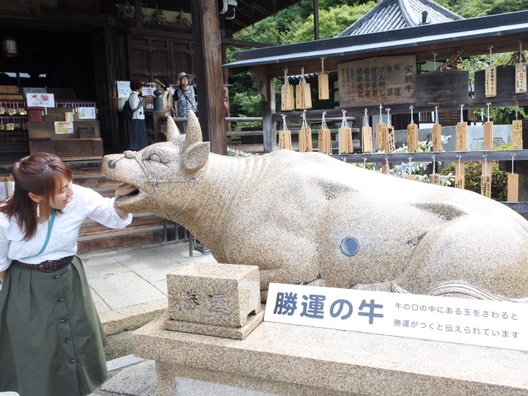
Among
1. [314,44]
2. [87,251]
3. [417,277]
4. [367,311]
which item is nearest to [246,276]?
[367,311]

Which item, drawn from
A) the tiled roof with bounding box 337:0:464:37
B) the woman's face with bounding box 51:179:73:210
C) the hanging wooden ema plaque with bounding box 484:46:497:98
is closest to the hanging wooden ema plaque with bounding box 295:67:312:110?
the hanging wooden ema plaque with bounding box 484:46:497:98

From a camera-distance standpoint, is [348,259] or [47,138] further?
[47,138]

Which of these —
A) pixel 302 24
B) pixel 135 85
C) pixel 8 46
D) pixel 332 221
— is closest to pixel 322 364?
pixel 332 221

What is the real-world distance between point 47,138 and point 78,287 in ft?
27.6

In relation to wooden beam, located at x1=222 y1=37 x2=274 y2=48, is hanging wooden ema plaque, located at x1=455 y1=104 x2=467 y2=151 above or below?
below

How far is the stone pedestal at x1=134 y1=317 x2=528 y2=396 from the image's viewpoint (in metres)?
2.21

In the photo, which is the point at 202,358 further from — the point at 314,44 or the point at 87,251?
the point at 87,251

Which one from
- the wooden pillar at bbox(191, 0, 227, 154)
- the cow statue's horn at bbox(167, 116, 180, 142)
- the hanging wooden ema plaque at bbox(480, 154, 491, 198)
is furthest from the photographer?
the wooden pillar at bbox(191, 0, 227, 154)

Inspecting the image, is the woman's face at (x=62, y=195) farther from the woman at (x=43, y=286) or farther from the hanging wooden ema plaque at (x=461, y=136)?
the hanging wooden ema plaque at (x=461, y=136)

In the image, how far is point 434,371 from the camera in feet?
7.32

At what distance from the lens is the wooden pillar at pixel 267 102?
668 centimetres

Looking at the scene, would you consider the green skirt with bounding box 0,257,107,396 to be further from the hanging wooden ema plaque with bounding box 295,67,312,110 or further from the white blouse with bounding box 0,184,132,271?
the hanging wooden ema plaque with bounding box 295,67,312,110

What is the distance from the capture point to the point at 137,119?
9.83 metres

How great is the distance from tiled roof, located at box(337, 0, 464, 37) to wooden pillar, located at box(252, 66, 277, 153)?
10215 millimetres
